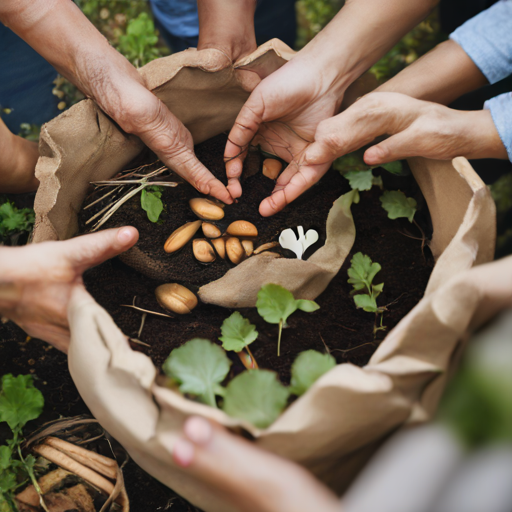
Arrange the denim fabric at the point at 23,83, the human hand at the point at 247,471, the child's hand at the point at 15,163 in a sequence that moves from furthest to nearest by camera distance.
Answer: the denim fabric at the point at 23,83
the child's hand at the point at 15,163
the human hand at the point at 247,471

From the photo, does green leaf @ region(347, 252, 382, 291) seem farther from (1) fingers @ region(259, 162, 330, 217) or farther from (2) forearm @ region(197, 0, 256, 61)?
(2) forearm @ region(197, 0, 256, 61)

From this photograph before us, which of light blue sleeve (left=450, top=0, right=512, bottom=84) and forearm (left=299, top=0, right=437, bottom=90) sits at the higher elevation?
forearm (left=299, top=0, right=437, bottom=90)

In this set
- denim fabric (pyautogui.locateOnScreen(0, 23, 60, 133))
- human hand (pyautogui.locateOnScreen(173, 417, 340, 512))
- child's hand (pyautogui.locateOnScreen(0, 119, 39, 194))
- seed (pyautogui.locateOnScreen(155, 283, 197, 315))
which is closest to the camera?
human hand (pyautogui.locateOnScreen(173, 417, 340, 512))

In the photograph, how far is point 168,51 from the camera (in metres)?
1.50

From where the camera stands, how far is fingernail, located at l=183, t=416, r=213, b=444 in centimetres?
42

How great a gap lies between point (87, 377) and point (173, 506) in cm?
48

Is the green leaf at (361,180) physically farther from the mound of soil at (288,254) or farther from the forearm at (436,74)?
the forearm at (436,74)

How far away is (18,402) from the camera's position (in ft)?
2.76

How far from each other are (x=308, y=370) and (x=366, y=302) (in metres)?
0.28

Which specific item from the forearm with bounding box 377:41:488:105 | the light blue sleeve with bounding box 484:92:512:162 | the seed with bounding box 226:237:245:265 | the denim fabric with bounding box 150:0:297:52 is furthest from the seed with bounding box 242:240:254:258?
the denim fabric with bounding box 150:0:297:52

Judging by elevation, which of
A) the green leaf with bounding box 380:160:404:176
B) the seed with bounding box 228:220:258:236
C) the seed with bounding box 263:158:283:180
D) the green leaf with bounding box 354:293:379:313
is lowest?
the green leaf with bounding box 354:293:379:313

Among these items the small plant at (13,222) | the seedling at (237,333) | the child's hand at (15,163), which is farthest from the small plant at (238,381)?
the child's hand at (15,163)

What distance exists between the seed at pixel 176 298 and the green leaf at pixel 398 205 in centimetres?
50

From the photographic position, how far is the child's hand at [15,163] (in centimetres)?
98
